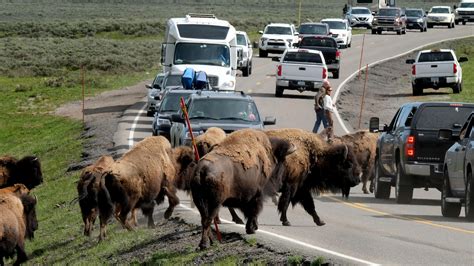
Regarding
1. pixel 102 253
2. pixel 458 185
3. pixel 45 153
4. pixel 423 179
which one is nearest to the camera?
pixel 102 253

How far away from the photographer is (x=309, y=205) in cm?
1875

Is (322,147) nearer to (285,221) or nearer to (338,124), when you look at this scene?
(285,221)

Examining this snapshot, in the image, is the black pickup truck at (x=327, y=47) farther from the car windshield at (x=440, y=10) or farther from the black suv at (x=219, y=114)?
the car windshield at (x=440, y=10)

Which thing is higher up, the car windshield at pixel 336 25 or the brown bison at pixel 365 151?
the brown bison at pixel 365 151

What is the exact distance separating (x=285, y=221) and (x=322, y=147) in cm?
130

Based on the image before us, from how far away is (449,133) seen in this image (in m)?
20.8

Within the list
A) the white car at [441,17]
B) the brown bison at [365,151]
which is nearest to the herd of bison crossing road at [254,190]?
the brown bison at [365,151]

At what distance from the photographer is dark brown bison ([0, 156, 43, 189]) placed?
2208cm

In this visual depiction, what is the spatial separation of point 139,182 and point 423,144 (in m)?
6.22

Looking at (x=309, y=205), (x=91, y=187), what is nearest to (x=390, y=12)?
(x=309, y=205)

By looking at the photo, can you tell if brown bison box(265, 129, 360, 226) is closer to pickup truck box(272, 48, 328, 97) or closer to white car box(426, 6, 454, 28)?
pickup truck box(272, 48, 328, 97)

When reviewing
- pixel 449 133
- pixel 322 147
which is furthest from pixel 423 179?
pixel 322 147

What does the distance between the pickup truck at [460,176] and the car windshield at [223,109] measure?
566 centimetres

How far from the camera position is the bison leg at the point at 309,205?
1862cm
